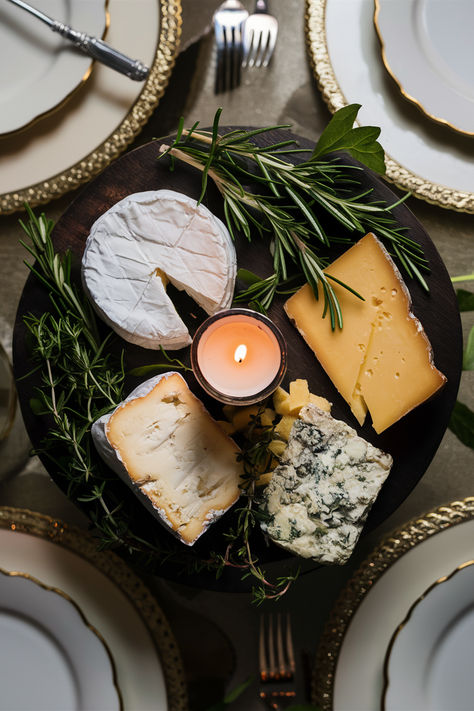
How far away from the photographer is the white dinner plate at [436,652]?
117 cm

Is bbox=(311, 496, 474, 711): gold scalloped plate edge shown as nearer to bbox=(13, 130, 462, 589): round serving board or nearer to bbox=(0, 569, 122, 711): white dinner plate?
bbox=(13, 130, 462, 589): round serving board

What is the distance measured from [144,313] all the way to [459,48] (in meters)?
0.89

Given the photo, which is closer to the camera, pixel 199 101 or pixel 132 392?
pixel 132 392

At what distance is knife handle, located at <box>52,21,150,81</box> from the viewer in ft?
3.94

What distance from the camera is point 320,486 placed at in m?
1.04

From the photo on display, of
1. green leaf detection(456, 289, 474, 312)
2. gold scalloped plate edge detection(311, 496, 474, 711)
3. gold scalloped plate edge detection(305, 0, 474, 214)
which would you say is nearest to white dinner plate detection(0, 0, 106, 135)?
gold scalloped plate edge detection(305, 0, 474, 214)

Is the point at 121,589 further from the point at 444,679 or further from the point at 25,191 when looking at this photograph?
the point at 25,191

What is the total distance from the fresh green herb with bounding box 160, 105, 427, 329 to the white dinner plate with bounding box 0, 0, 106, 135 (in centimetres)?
29

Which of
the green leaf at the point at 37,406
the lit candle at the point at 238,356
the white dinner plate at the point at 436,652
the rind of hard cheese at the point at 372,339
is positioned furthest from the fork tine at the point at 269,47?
the white dinner plate at the point at 436,652

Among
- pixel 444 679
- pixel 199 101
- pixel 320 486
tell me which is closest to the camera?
pixel 320 486

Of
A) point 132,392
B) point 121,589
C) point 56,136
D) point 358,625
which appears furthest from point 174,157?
point 358,625

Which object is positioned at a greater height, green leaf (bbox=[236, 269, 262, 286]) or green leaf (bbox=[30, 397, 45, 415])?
green leaf (bbox=[236, 269, 262, 286])

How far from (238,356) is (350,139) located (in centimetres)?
45

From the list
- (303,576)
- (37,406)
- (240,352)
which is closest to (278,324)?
(240,352)
